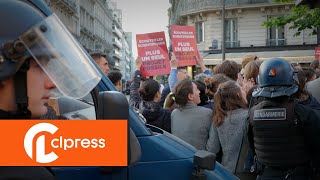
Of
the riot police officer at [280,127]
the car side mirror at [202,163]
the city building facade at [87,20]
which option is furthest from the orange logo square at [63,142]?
the riot police officer at [280,127]

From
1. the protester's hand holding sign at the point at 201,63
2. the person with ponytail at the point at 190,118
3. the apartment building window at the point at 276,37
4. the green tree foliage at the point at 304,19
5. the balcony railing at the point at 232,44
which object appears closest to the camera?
the person with ponytail at the point at 190,118

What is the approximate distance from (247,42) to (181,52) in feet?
82.8

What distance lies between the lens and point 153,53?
28.3ft

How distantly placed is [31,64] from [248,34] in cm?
3269

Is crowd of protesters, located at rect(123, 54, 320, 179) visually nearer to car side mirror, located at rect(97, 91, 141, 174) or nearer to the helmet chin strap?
car side mirror, located at rect(97, 91, 141, 174)

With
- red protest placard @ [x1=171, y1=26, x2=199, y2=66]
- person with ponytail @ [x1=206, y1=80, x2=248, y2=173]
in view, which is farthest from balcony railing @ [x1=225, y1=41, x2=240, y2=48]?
person with ponytail @ [x1=206, y1=80, x2=248, y2=173]

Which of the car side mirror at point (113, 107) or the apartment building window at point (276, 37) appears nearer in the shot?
the car side mirror at point (113, 107)

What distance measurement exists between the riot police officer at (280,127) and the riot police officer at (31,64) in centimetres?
212

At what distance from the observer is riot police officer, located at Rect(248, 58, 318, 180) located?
11.4 feet

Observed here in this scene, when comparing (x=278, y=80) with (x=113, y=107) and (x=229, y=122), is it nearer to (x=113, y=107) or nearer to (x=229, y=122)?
(x=229, y=122)

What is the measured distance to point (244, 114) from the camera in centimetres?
426

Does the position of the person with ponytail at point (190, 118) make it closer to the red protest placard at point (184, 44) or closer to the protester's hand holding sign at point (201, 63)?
the protester's hand holding sign at point (201, 63)

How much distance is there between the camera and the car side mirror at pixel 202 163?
2324mm

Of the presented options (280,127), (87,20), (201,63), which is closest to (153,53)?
(201,63)
